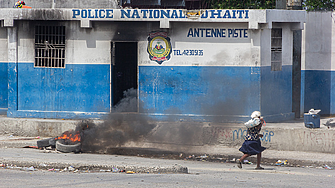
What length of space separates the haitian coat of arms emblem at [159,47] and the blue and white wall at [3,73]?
492 cm

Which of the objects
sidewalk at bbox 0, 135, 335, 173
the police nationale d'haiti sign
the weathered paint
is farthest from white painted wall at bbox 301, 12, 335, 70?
sidewalk at bbox 0, 135, 335, 173

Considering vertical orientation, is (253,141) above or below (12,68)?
below

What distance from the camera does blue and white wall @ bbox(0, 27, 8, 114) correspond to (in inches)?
549

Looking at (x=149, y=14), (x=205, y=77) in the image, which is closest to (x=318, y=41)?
(x=205, y=77)

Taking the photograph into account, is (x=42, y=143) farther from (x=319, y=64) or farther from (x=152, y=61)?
(x=319, y=64)

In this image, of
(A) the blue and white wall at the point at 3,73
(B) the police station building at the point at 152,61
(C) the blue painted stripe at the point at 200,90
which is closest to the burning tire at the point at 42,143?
(B) the police station building at the point at 152,61

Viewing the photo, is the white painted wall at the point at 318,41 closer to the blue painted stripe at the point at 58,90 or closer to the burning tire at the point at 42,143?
the blue painted stripe at the point at 58,90

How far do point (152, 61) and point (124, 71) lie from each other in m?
1.34

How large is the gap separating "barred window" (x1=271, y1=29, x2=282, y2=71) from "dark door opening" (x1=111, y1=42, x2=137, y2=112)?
14.6ft

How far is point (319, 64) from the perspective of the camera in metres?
14.8

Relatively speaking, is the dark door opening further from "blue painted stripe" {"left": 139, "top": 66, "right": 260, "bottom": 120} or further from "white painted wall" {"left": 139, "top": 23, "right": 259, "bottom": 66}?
"white painted wall" {"left": 139, "top": 23, "right": 259, "bottom": 66}

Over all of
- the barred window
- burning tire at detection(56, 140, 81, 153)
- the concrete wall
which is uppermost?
the concrete wall

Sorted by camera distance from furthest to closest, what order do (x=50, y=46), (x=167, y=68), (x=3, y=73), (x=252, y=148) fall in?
(x=3, y=73) < (x=50, y=46) < (x=167, y=68) < (x=252, y=148)

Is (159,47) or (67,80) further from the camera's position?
(67,80)
